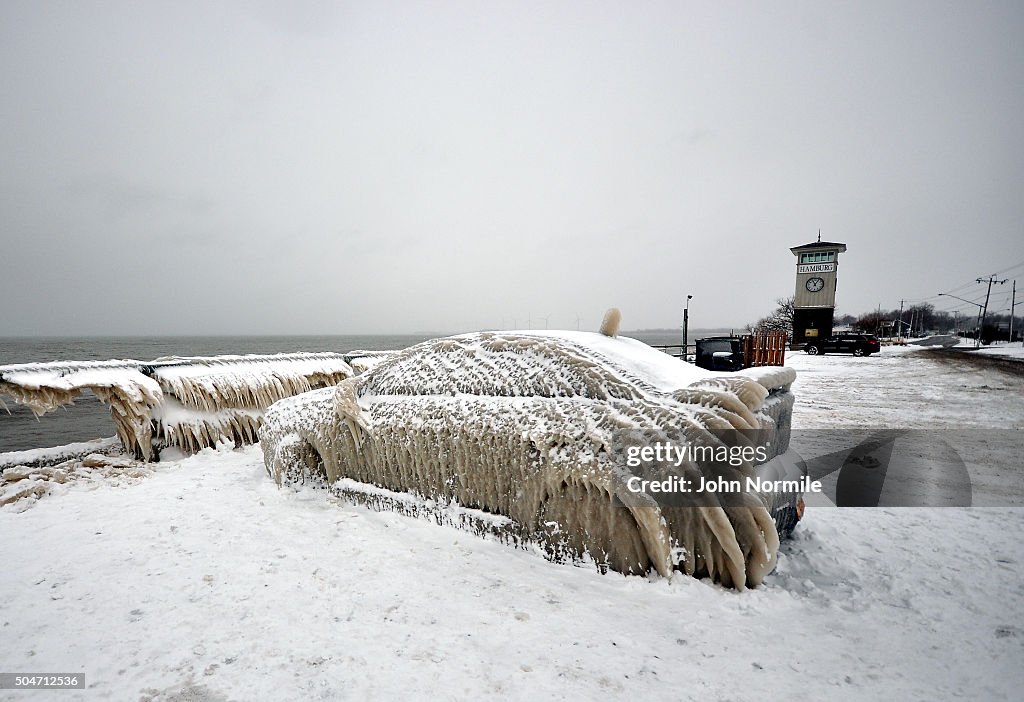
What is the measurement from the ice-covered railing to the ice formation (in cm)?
295

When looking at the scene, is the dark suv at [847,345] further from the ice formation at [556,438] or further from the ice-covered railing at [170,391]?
the ice-covered railing at [170,391]

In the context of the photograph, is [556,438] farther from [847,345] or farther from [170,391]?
[847,345]

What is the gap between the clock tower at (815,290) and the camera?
27.3 meters

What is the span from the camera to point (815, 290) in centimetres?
2775

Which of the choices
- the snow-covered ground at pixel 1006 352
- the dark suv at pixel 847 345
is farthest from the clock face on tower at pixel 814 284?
the snow-covered ground at pixel 1006 352

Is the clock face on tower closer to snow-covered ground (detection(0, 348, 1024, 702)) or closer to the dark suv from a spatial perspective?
the dark suv

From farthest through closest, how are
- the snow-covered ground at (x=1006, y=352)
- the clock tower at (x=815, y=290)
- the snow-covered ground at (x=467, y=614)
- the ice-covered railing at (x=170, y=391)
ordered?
the clock tower at (x=815, y=290) → the snow-covered ground at (x=1006, y=352) → the ice-covered railing at (x=170, y=391) → the snow-covered ground at (x=467, y=614)

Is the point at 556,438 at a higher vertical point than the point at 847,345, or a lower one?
higher

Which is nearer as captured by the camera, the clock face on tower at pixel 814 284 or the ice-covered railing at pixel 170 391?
the ice-covered railing at pixel 170 391

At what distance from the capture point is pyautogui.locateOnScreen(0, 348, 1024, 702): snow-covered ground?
1.74 meters

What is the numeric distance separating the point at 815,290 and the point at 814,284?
1.27ft

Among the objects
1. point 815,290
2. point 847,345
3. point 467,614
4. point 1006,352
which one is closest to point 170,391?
point 467,614

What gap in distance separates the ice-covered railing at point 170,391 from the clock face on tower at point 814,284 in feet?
101

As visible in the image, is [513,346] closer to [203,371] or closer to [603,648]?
[603,648]
